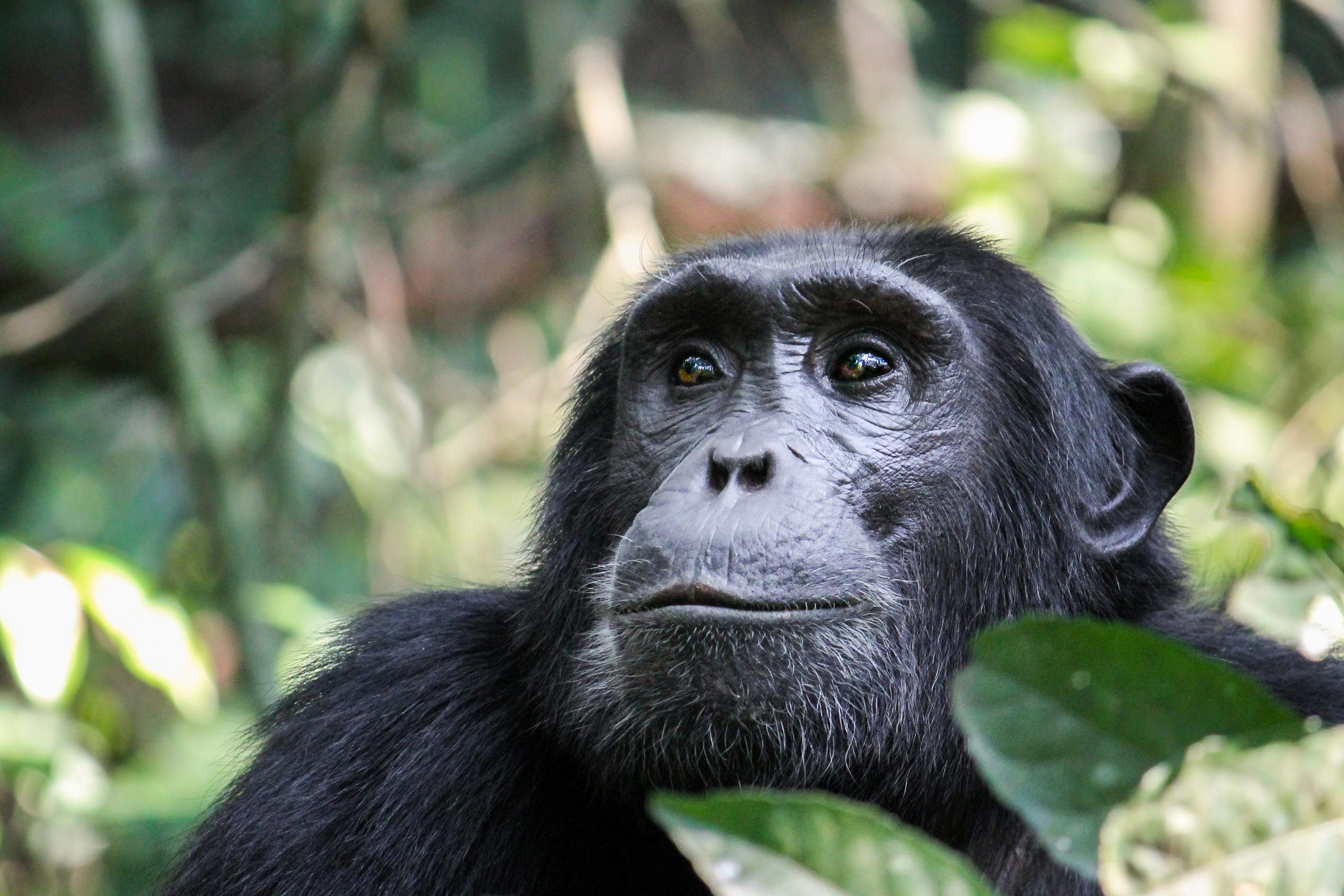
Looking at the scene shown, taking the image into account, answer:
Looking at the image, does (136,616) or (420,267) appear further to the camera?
(420,267)

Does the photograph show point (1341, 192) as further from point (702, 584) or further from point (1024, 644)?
point (1024, 644)

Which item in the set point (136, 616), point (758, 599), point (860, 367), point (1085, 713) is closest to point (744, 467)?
point (758, 599)

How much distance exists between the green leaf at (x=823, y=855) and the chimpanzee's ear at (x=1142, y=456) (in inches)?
86.9

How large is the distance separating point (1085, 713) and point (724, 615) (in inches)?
57.1

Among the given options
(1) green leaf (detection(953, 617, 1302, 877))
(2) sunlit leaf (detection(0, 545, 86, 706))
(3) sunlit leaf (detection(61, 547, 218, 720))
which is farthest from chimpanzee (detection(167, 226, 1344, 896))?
(1) green leaf (detection(953, 617, 1302, 877))

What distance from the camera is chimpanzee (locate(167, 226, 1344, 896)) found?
9.45 ft

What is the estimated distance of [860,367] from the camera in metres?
3.35

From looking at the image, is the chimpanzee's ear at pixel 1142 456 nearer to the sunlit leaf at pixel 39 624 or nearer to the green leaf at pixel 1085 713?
the green leaf at pixel 1085 713

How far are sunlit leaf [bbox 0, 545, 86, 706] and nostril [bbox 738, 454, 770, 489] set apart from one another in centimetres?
249

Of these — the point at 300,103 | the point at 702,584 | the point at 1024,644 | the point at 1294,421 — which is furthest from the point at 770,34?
the point at 1024,644

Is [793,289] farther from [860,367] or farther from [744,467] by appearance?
[744,467]

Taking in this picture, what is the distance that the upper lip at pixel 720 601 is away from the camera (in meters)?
2.82

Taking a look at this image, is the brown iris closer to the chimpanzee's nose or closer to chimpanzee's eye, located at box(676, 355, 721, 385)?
chimpanzee's eye, located at box(676, 355, 721, 385)

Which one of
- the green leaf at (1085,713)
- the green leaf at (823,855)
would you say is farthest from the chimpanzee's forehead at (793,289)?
the green leaf at (823,855)
